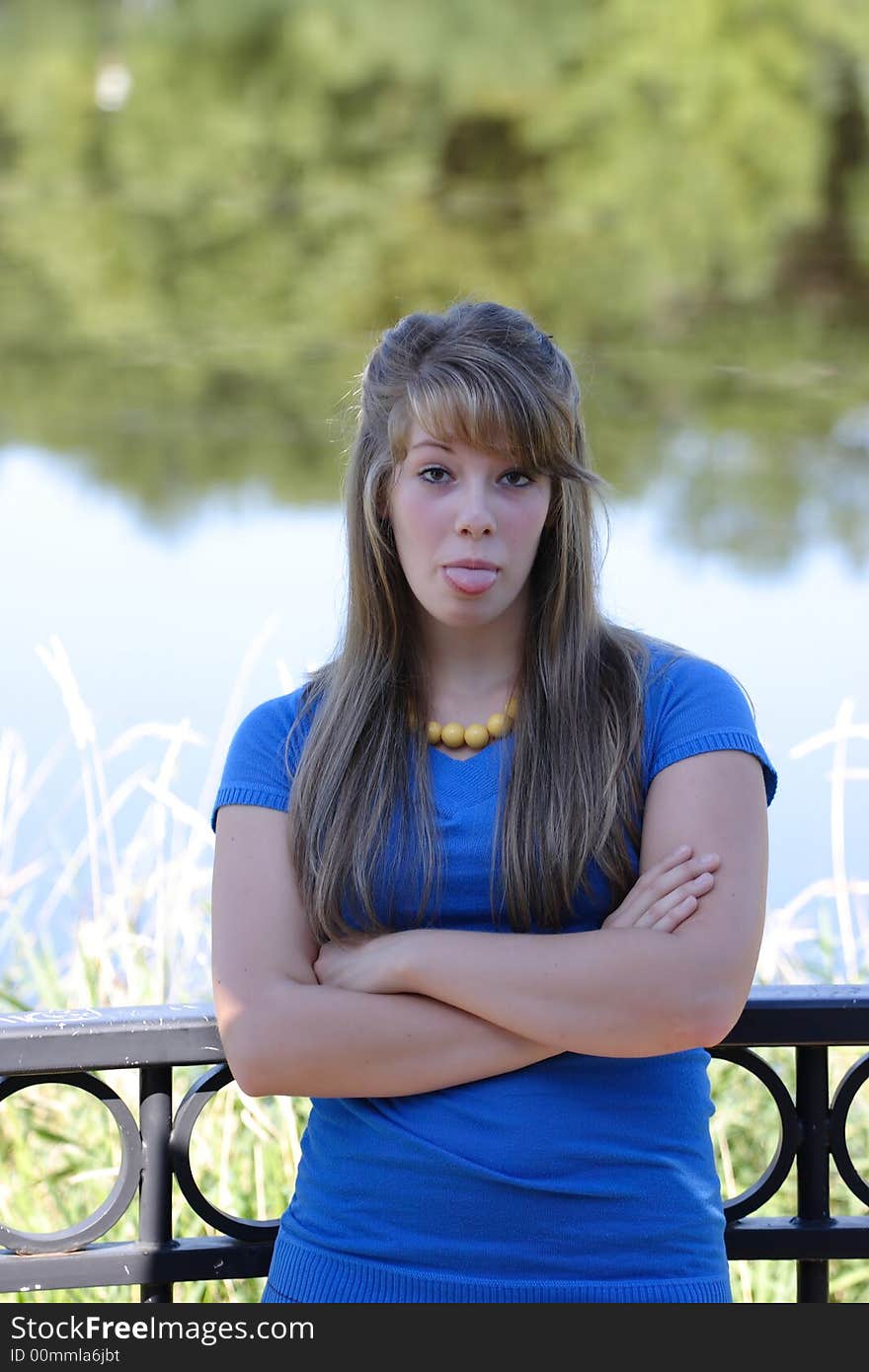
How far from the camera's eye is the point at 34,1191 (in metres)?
1.51

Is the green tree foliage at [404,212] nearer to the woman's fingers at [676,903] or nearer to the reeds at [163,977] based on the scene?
the reeds at [163,977]

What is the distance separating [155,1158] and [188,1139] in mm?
23

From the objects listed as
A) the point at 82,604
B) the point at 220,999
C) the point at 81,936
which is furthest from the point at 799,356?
the point at 220,999

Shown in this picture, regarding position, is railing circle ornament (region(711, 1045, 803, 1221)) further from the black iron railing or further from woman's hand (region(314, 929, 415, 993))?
woman's hand (region(314, 929, 415, 993))

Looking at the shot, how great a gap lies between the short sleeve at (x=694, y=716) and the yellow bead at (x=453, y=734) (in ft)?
0.40

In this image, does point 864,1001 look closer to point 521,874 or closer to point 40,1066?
point 521,874

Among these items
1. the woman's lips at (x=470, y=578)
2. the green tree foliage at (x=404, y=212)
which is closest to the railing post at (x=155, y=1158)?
the woman's lips at (x=470, y=578)

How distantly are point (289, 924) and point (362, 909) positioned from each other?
47 mm

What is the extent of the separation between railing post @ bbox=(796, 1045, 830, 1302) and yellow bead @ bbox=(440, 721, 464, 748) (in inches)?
11.6

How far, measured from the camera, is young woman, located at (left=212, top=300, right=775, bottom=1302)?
2.86 ft

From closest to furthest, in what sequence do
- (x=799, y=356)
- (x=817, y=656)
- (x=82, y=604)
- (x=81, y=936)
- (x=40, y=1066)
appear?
(x=40, y=1066) → (x=81, y=936) → (x=817, y=656) → (x=82, y=604) → (x=799, y=356)

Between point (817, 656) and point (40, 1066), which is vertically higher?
point (817, 656)

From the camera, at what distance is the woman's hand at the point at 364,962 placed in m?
0.91

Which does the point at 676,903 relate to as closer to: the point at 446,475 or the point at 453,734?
the point at 453,734
